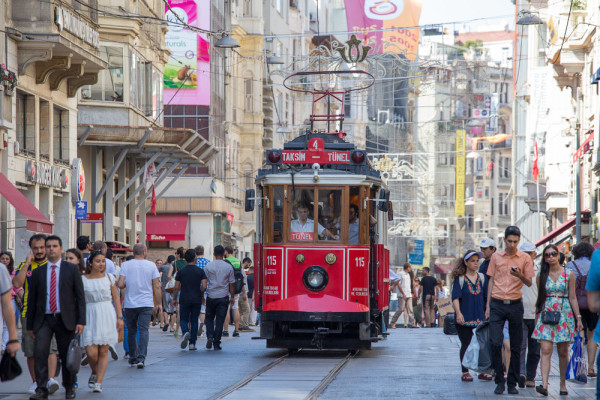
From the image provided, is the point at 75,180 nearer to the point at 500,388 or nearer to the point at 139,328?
the point at 139,328

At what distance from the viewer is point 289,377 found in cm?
1481

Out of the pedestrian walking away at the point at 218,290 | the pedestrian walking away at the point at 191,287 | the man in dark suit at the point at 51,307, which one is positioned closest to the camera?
the man in dark suit at the point at 51,307

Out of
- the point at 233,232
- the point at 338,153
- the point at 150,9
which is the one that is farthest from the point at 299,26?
the point at 338,153

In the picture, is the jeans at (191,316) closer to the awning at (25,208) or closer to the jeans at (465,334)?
the awning at (25,208)

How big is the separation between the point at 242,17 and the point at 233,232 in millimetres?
10709

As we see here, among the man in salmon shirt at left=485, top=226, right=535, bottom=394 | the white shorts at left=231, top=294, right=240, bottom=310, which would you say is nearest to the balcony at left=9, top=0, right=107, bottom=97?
the white shorts at left=231, top=294, right=240, bottom=310

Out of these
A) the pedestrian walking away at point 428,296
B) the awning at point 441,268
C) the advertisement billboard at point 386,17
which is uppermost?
the advertisement billboard at point 386,17

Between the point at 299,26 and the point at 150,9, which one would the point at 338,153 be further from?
the point at 299,26

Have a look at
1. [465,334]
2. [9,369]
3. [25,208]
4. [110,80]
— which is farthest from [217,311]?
[110,80]

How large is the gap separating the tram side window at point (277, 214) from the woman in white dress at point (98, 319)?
5.56 meters

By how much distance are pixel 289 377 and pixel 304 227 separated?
3.82 metres

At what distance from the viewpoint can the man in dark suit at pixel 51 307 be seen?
11.8 meters

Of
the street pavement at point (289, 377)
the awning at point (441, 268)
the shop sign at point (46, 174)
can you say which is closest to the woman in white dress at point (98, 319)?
the street pavement at point (289, 377)

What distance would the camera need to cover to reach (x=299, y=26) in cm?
7556
